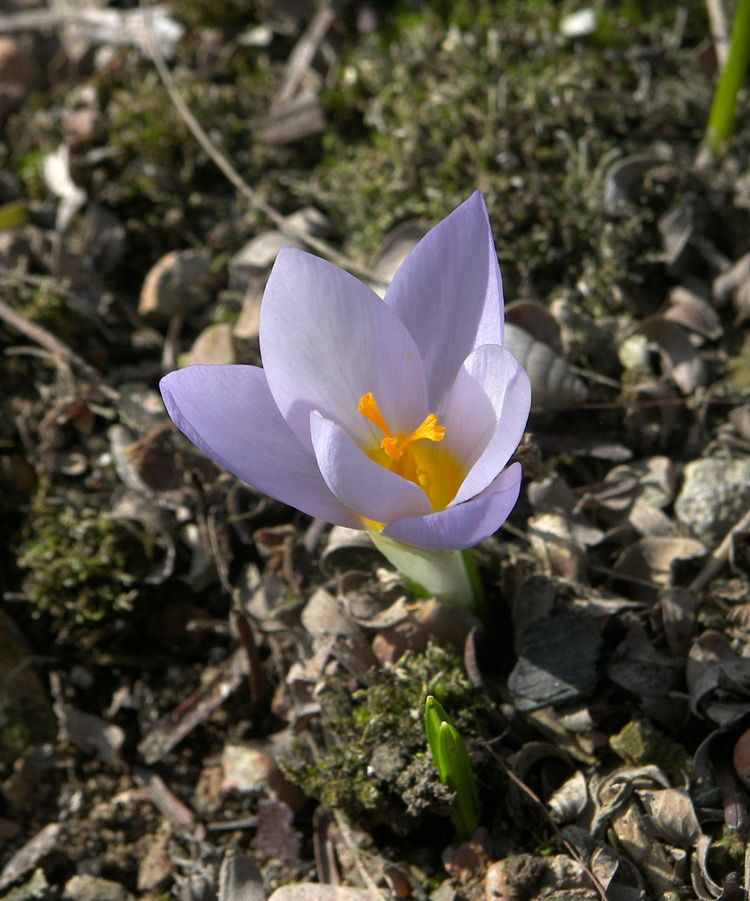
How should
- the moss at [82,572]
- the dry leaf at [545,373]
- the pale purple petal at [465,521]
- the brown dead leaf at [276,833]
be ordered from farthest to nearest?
the moss at [82,572] < the dry leaf at [545,373] < the brown dead leaf at [276,833] < the pale purple petal at [465,521]

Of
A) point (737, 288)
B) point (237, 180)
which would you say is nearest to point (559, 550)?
point (737, 288)

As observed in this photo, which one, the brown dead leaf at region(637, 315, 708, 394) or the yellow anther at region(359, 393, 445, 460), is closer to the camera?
the yellow anther at region(359, 393, 445, 460)

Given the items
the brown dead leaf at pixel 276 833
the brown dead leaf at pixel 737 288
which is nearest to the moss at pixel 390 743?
the brown dead leaf at pixel 276 833

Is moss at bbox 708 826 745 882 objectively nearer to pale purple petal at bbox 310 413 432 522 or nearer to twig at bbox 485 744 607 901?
twig at bbox 485 744 607 901

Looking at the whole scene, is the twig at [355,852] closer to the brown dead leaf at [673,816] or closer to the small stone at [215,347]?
the brown dead leaf at [673,816]

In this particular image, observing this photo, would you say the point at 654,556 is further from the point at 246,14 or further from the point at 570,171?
the point at 246,14

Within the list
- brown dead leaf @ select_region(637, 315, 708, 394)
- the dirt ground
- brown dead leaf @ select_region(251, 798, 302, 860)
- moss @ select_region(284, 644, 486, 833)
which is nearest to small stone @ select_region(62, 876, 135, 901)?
the dirt ground

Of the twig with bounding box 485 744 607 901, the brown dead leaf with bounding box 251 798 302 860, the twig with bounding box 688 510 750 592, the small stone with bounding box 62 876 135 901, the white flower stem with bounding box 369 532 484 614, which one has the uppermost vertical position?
the white flower stem with bounding box 369 532 484 614
